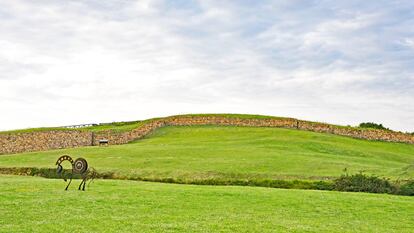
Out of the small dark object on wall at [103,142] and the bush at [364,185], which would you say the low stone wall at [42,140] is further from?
the bush at [364,185]

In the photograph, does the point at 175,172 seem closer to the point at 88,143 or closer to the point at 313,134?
the point at 88,143

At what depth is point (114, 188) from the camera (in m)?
15.9

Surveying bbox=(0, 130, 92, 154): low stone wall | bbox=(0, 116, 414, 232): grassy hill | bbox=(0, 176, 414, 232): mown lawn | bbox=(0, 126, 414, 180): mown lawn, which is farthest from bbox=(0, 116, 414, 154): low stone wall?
bbox=(0, 176, 414, 232): mown lawn

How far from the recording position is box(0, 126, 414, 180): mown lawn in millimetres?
22422

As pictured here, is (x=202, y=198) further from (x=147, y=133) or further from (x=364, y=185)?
(x=147, y=133)

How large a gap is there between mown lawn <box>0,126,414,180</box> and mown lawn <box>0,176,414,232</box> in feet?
19.6

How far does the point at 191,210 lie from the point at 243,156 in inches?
581

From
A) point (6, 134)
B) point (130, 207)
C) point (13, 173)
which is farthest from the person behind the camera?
point (6, 134)

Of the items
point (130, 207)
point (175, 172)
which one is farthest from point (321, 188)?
point (130, 207)

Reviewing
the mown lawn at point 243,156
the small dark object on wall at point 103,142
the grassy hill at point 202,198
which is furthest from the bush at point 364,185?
the small dark object on wall at point 103,142

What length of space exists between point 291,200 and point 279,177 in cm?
682

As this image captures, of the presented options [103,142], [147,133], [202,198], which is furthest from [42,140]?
[202,198]

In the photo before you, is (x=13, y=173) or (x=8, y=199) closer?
(x=8, y=199)

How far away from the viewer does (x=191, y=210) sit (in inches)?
492
